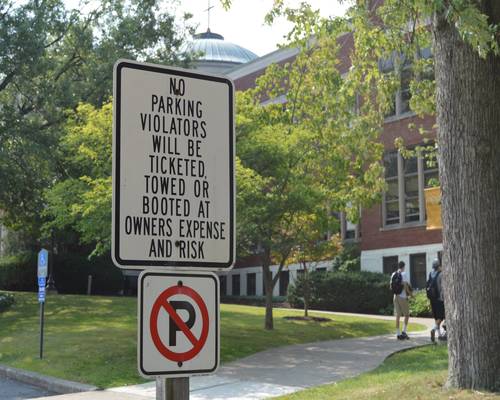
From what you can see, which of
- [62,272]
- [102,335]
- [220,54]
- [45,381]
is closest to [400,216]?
[62,272]

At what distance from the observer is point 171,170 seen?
3307 millimetres

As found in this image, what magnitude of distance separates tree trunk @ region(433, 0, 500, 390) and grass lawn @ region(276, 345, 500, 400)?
0.38 m

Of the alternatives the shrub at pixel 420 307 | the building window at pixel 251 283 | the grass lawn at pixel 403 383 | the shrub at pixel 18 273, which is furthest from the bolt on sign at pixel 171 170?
the building window at pixel 251 283

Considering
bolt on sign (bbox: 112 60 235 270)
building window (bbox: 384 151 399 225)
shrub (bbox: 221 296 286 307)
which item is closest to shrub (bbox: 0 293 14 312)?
A: shrub (bbox: 221 296 286 307)

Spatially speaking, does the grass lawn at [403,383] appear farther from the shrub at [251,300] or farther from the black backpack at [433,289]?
the shrub at [251,300]

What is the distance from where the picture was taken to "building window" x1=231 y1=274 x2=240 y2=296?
1714 inches

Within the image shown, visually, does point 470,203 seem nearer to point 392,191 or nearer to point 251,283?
point 392,191

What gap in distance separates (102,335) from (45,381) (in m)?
5.24

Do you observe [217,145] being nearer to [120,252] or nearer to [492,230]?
[120,252]

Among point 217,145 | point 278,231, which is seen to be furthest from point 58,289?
point 217,145

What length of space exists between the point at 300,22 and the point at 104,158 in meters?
6.11

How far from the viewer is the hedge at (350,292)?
30.3m

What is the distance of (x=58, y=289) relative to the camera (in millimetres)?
39562

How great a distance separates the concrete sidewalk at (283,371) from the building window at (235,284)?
2499cm
